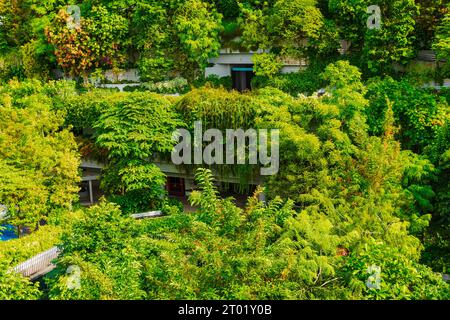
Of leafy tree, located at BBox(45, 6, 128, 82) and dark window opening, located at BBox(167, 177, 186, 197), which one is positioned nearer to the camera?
dark window opening, located at BBox(167, 177, 186, 197)

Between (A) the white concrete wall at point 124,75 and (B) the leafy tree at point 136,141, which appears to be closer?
(B) the leafy tree at point 136,141

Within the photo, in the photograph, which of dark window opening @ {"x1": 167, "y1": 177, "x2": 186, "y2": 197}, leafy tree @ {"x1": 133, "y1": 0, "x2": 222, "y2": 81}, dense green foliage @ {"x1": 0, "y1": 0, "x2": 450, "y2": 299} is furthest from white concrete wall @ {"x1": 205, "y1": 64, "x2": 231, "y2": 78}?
dark window opening @ {"x1": 167, "y1": 177, "x2": 186, "y2": 197}

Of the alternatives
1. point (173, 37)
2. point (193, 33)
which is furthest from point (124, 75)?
point (193, 33)

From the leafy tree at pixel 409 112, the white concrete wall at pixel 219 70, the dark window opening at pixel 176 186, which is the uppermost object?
the white concrete wall at pixel 219 70

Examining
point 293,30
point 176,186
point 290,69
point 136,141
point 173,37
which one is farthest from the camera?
point 173,37

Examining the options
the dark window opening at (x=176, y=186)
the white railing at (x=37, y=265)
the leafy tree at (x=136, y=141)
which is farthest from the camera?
the dark window opening at (x=176, y=186)

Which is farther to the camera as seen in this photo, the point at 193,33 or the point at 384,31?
the point at 193,33

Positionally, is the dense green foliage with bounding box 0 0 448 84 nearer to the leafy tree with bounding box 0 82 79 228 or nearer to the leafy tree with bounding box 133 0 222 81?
the leafy tree with bounding box 133 0 222 81

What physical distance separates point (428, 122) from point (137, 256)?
15.0 meters

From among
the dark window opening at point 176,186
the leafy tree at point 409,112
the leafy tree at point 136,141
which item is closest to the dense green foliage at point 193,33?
the leafy tree at point 409,112

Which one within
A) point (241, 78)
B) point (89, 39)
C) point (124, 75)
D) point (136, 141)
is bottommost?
point (136, 141)

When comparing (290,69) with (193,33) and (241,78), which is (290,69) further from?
(193,33)

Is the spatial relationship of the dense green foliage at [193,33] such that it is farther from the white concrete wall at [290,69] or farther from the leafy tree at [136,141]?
the leafy tree at [136,141]

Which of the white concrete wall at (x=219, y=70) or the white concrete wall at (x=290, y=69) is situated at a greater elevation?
the white concrete wall at (x=290, y=69)
